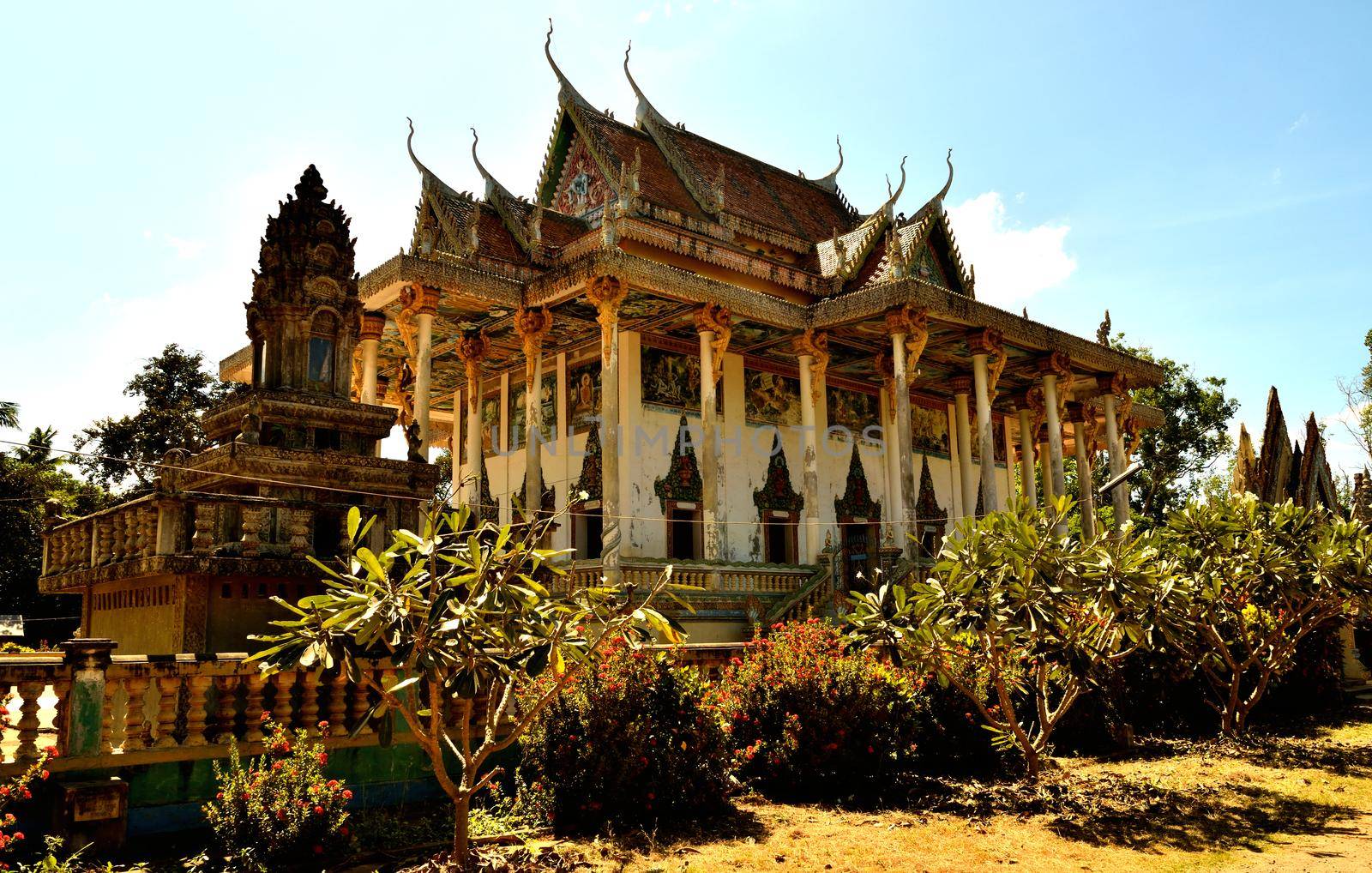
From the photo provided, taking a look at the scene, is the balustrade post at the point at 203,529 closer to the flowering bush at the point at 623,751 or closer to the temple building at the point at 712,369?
the flowering bush at the point at 623,751

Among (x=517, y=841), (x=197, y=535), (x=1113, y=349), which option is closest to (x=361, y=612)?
(x=517, y=841)

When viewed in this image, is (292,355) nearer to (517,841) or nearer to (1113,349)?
(517,841)

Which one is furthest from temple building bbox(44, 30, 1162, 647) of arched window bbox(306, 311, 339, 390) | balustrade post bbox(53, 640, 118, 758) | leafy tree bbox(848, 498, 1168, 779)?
balustrade post bbox(53, 640, 118, 758)

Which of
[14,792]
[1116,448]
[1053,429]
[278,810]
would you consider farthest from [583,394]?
[14,792]

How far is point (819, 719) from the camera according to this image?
8398mm

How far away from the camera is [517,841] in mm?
6797

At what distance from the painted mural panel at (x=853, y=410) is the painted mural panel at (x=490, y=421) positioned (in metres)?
7.28

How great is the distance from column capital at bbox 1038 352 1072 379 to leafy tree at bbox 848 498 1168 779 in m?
13.8

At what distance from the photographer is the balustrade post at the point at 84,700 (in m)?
5.98

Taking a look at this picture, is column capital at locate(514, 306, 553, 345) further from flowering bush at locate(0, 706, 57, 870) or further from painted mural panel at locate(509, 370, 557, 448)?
flowering bush at locate(0, 706, 57, 870)

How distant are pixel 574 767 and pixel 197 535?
3560mm

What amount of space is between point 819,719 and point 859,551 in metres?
13.8

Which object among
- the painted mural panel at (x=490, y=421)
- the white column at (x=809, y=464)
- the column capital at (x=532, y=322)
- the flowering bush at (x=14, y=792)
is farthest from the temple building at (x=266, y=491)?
the painted mural panel at (x=490, y=421)

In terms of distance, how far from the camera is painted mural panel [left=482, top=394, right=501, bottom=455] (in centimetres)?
2278
